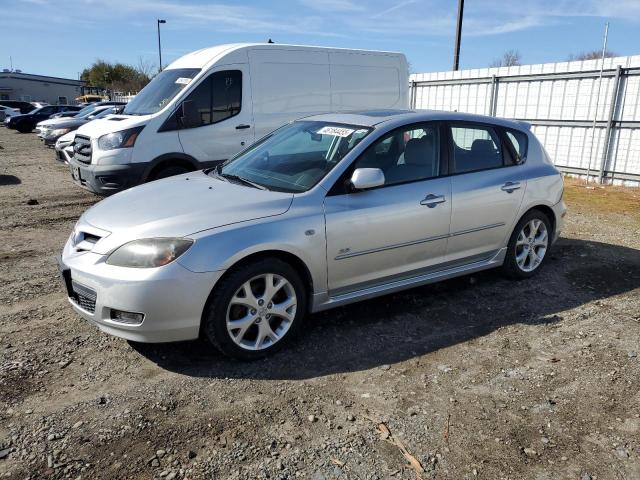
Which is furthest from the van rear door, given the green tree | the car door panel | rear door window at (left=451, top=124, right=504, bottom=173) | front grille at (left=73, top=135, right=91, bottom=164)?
the green tree

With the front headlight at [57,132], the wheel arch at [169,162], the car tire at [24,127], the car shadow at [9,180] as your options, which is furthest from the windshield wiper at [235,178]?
the car tire at [24,127]

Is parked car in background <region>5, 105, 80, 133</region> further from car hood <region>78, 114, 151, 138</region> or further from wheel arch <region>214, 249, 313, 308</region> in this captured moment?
wheel arch <region>214, 249, 313, 308</region>

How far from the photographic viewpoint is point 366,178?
388 cm

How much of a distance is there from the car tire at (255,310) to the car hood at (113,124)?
180 inches

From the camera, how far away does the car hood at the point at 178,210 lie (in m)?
3.42

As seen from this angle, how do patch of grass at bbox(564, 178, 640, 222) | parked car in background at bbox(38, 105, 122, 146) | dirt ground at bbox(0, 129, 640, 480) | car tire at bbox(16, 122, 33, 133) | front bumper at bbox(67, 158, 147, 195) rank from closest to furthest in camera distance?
1. dirt ground at bbox(0, 129, 640, 480)
2. front bumper at bbox(67, 158, 147, 195)
3. patch of grass at bbox(564, 178, 640, 222)
4. parked car in background at bbox(38, 105, 122, 146)
5. car tire at bbox(16, 122, 33, 133)

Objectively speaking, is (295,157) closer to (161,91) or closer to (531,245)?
(531,245)

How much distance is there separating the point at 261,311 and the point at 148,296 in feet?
2.56

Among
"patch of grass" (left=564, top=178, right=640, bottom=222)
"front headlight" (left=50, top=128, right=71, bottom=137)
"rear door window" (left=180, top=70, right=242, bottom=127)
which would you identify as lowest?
"patch of grass" (left=564, top=178, right=640, bottom=222)

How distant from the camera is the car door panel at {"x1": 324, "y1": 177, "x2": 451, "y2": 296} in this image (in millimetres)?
3908

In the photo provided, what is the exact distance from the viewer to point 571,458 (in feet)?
9.14

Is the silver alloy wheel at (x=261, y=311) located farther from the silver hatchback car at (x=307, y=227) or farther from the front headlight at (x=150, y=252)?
the front headlight at (x=150, y=252)

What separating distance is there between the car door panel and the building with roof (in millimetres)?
72283

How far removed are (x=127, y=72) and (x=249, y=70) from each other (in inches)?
2751
